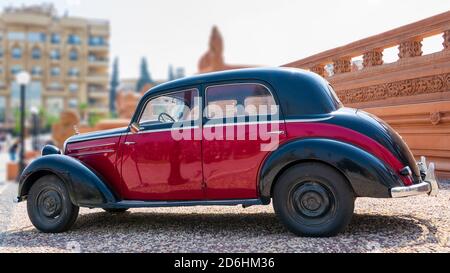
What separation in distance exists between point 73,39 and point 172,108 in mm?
71993

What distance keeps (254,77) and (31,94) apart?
6968 centimetres

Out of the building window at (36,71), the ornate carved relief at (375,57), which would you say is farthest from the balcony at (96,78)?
the ornate carved relief at (375,57)

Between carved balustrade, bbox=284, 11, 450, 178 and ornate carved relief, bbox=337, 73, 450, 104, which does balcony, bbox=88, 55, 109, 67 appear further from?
ornate carved relief, bbox=337, 73, 450, 104

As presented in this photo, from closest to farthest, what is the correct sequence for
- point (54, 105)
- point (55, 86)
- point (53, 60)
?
point (55, 86), point (54, 105), point (53, 60)

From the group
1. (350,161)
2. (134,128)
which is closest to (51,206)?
(134,128)

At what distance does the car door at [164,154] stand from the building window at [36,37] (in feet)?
230

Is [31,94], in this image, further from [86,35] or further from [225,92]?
[225,92]

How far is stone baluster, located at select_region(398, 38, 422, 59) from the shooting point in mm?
7520

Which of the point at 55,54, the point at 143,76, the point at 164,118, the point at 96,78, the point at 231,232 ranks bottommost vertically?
the point at 231,232

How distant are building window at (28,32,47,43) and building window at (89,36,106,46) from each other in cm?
728

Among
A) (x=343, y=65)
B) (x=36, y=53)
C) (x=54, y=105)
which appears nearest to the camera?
(x=343, y=65)

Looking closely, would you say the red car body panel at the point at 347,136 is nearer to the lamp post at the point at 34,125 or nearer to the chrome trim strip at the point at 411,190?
the chrome trim strip at the point at 411,190

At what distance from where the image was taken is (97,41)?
242 feet

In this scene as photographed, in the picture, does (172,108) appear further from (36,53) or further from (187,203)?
(36,53)
